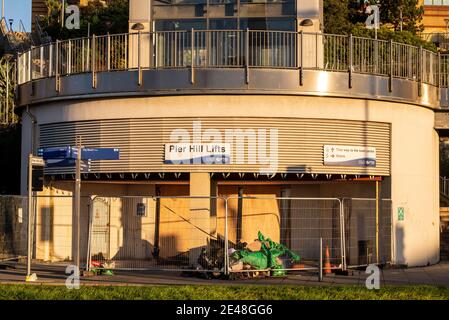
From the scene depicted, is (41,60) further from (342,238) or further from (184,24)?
(342,238)

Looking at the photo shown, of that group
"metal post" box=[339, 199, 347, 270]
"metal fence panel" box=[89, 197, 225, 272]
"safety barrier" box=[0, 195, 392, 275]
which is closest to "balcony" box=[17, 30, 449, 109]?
"safety barrier" box=[0, 195, 392, 275]

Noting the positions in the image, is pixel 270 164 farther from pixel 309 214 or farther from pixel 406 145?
pixel 406 145

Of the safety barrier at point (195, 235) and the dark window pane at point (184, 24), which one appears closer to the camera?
the safety barrier at point (195, 235)

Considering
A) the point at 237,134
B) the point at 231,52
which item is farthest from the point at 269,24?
the point at 237,134

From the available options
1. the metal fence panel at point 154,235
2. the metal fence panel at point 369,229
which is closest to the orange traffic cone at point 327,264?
the metal fence panel at point 369,229

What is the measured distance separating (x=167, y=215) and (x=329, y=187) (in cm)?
602

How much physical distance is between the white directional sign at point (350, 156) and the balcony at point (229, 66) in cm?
154

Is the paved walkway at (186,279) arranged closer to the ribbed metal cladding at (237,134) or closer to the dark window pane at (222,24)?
the ribbed metal cladding at (237,134)

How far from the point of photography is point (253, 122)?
27.1 meters

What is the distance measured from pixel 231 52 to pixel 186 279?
23.8 feet

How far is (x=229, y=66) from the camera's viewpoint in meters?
27.0

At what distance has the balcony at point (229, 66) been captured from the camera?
1062 inches
